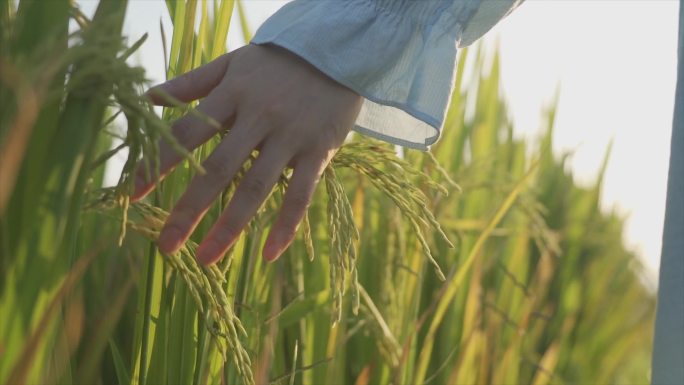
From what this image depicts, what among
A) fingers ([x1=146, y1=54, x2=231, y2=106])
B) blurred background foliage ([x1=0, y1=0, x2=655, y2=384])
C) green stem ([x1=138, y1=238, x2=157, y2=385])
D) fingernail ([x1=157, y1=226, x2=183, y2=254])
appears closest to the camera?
blurred background foliage ([x1=0, y1=0, x2=655, y2=384])

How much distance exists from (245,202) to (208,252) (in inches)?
2.3

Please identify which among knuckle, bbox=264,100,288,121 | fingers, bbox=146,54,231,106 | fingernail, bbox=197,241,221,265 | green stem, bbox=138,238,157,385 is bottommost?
green stem, bbox=138,238,157,385

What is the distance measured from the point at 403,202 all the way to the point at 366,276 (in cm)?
95

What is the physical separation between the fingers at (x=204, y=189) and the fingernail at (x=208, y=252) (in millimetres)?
19

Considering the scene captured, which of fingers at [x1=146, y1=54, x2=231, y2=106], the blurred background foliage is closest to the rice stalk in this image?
the blurred background foliage

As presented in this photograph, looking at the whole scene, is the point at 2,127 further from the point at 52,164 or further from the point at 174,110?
the point at 174,110

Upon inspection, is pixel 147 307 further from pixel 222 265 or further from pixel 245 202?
pixel 245 202

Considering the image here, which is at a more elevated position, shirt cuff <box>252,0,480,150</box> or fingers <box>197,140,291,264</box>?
shirt cuff <box>252,0,480,150</box>

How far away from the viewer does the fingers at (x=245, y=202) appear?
84 cm

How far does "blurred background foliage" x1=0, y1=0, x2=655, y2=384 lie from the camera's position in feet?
2.25

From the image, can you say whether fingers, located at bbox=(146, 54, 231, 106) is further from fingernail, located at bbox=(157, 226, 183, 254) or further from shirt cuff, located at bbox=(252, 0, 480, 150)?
fingernail, located at bbox=(157, 226, 183, 254)

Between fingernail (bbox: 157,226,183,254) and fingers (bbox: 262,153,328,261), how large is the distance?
0.10 meters

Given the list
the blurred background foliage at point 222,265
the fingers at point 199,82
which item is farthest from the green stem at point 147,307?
the fingers at point 199,82

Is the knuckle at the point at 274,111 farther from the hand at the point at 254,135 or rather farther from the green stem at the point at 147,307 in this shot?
the green stem at the point at 147,307
